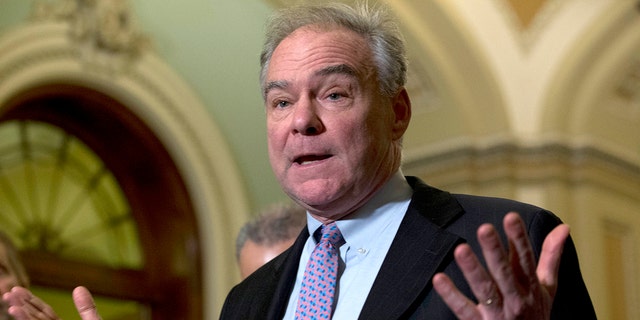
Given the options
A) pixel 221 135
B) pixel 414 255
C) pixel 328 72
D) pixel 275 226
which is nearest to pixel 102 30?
pixel 221 135

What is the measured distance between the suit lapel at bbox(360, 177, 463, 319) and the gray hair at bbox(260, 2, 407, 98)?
10.5 inches

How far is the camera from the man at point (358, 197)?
1834 mm

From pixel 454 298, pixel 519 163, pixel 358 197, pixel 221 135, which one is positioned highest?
pixel 221 135

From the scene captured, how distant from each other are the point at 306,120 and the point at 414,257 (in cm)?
31

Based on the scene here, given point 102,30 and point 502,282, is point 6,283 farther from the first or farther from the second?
point 102,30

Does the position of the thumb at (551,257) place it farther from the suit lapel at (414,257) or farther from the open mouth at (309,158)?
the open mouth at (309,158)

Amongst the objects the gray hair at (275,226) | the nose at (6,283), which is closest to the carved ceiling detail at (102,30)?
the gray hair at (275,226)

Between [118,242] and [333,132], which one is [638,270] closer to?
[118,242]

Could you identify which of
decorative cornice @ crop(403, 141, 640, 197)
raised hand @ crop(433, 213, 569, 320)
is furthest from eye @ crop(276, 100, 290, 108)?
decorative cornice @ crop(403, 141, 640, 197)

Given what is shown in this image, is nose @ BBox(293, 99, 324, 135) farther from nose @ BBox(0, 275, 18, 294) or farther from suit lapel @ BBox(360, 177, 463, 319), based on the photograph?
nose @ BBox(0, 275, 18, 294)

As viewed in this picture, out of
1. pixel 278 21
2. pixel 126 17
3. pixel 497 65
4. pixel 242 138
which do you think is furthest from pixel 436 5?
pixel 278 21

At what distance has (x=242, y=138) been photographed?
23.7 ft

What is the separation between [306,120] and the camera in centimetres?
195

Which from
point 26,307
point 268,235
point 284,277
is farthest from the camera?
point 268,235
